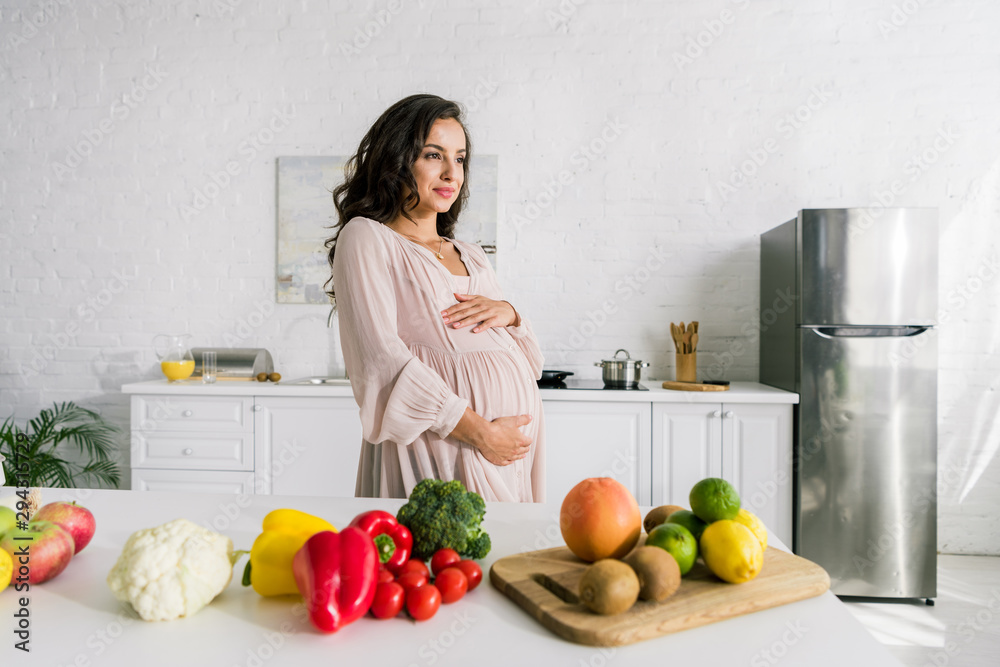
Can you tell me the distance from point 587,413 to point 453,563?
2.27 meters

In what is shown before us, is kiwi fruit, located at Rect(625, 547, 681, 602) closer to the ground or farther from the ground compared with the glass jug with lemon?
closer to the ground

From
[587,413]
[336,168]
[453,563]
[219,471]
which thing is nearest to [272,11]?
[336,168]

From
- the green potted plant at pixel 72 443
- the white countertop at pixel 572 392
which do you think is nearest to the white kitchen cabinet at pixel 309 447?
the white countertop at pixel 572 392

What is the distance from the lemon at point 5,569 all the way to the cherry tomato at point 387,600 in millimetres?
462

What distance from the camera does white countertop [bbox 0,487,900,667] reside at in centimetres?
67

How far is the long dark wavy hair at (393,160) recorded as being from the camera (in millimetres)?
1576

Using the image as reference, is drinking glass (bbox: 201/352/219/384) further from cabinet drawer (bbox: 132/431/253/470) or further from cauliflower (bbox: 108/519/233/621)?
cauliflower (bbox: 108/519/233/621)

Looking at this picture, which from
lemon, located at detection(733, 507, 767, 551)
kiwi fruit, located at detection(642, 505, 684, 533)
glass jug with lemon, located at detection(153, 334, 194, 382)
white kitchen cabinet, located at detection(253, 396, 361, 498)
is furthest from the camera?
glass jug with lemon, located at detection(153, 334, 194, 382)

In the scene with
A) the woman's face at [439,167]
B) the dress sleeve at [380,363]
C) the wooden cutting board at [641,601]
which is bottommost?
the wooden cutting board at [641,601]

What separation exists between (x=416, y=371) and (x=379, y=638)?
759 mm

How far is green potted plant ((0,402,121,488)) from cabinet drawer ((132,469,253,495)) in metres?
0.59

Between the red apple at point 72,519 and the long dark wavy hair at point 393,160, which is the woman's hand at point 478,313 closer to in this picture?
the long dark wavy hair at point 393,160

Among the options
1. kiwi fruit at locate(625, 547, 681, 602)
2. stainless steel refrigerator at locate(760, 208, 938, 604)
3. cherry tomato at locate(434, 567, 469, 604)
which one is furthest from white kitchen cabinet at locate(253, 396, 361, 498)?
kiwi fruit at locate(625, 547, 681, 602)

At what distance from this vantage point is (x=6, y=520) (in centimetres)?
83
